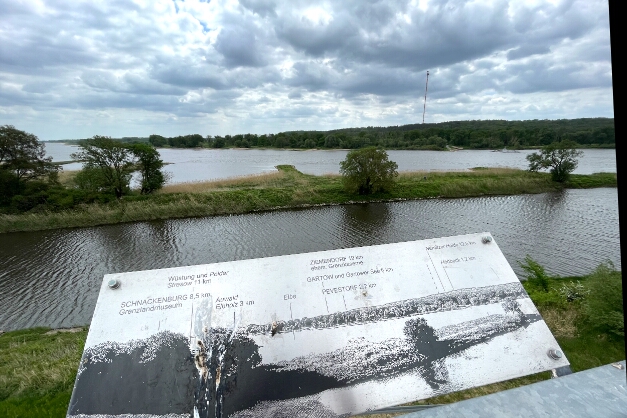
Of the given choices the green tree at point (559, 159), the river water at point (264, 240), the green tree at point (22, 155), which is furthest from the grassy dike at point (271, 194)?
the green tree at point (22, 155)

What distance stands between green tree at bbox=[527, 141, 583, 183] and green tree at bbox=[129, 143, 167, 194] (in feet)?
131

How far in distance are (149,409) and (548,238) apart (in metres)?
19.6

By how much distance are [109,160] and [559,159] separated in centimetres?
4435

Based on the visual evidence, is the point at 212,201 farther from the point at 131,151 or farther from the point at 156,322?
the point at 156,322

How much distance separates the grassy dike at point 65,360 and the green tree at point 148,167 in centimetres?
2228

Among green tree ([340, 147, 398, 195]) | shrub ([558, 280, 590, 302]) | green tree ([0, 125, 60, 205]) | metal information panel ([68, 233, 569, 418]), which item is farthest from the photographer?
green tree ([340, 147, 398, 195])

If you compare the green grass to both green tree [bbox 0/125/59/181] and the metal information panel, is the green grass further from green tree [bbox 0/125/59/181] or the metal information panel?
green tree [bbox 0/125/59/181]

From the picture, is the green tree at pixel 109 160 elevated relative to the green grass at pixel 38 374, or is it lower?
elevated

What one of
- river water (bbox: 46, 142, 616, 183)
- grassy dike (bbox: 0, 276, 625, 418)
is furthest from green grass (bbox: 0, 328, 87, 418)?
river water (bbox: 46, 142, 616, 183)

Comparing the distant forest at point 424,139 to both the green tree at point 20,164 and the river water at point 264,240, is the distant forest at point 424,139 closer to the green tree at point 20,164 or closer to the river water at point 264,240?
the river water at point 264,240

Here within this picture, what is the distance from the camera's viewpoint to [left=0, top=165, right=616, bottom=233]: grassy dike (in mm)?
23469

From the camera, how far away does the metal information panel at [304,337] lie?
9.41 ft

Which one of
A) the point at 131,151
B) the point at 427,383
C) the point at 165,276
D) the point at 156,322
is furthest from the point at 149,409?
the point at 131,151

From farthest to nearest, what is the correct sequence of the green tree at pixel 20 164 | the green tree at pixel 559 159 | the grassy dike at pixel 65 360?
the green tree at pixel 559 159 → the green tree at pixel 20 164 → the grassy dike at pixel 65 360
